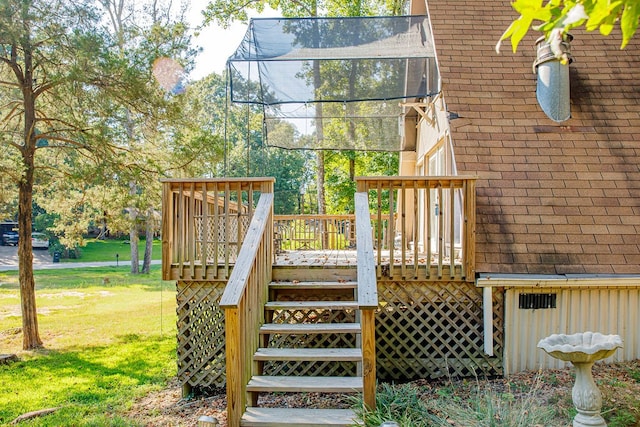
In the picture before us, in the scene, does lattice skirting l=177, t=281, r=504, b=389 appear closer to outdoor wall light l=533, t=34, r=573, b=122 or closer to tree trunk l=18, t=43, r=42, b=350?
outdoor wall light l=533, t=34, r=573, b=122

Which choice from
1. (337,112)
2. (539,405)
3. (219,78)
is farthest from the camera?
(219,78)

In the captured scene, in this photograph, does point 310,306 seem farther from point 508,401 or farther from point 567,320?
point 567,320

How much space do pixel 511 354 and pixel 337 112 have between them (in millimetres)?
4687

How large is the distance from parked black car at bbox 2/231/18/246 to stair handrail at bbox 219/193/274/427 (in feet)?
106

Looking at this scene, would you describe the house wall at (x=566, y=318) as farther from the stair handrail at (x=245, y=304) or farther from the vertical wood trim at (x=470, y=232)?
the stair handrail at (x=245, y=304)

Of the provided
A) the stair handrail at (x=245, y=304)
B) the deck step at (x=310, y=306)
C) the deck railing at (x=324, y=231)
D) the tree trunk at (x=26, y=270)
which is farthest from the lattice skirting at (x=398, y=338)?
the tree trunk at (x=26, y=270)

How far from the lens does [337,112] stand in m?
8.23

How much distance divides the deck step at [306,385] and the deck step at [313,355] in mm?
164

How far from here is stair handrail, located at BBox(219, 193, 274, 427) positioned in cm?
357

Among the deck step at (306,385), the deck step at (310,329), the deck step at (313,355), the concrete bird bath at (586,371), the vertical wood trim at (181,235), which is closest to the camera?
the concrete bird bath at (586,371)

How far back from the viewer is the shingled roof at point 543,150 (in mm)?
5438

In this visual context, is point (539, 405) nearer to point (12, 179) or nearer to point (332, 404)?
point (332, 404)

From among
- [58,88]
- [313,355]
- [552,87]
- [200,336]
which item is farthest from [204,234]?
[58,88]

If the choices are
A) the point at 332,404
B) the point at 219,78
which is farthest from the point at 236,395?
the point at 219,78
